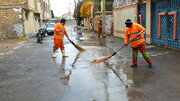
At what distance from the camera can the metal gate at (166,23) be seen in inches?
360

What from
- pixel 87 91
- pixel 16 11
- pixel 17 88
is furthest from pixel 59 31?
pixel 16 11

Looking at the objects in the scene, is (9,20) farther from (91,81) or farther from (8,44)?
(91,81)

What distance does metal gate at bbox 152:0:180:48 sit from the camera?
915 cm

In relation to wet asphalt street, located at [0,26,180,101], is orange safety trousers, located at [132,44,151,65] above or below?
above

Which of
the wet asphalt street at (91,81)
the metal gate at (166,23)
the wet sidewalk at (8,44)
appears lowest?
the wet asphalt street at (91,81)

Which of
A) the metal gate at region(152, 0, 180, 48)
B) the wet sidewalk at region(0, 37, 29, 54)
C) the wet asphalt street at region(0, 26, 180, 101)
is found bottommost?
the wet asphalt street at region(0, 26, 180, 101)

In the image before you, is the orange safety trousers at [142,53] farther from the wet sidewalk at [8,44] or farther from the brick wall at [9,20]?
the brick wall at [9,20]

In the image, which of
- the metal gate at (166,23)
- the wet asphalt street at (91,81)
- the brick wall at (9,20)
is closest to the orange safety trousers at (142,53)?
the wet asphalt street at (91,81)

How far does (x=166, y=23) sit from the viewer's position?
9.95 metres

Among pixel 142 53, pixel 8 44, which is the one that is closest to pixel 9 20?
pixel 8 44

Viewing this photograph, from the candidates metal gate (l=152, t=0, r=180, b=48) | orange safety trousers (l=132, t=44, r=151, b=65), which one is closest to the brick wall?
metal gate (l=152, t=0, r=180, b=48)

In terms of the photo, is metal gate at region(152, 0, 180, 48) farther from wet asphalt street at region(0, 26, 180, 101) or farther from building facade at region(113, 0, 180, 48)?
wet asphalt street at region(0, 26, 180, 101)

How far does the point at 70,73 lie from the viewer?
6023mm

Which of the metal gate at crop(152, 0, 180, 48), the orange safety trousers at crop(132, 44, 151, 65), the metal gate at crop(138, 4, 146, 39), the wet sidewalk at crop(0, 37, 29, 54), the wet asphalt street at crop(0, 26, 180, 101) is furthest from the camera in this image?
the metal gate at crop(138, 4, 146, 39)
